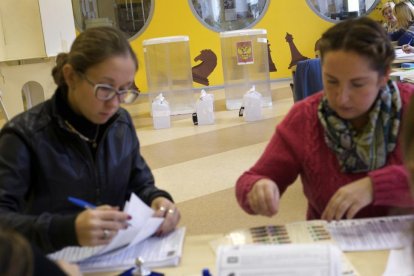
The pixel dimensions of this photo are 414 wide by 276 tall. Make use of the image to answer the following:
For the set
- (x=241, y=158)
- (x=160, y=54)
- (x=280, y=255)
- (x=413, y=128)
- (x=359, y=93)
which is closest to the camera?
(x=413, y=128)

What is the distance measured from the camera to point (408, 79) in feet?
9.48

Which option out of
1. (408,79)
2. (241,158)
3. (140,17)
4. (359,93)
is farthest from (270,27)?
(359,93)

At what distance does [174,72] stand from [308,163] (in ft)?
16.3

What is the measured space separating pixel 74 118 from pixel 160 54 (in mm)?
4984

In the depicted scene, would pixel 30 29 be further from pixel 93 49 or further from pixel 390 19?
pixel 390 19

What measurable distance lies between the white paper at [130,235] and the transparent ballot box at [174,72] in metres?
4.99

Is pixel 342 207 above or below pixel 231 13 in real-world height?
below

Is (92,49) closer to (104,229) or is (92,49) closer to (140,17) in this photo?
(104,229)

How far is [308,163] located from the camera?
1.43 m

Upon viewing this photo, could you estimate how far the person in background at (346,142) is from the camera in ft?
4.23

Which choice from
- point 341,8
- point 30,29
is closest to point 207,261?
point 30,29

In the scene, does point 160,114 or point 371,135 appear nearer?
point 371,135

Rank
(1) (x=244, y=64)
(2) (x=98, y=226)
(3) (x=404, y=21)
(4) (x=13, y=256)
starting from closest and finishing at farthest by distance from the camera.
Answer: (4) (x=13, y=256) → (2) (x=98, y=226) → (3) (x=404, y=21) → (1) (x=244, y=64)

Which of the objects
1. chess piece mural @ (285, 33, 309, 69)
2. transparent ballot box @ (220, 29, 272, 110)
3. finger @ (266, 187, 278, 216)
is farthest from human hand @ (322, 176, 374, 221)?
chess piece mural @ (285, 33, 309, 69)
